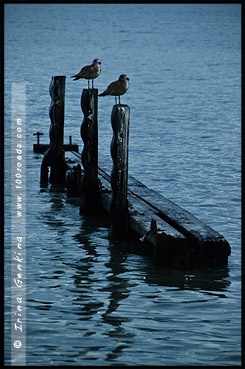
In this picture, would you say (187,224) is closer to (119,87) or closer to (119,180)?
(119,180)

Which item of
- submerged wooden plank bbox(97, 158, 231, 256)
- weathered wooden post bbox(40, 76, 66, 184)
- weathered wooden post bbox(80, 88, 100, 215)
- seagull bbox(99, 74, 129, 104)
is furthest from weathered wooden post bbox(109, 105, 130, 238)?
weathered wooden post bbox(40, 76, 66, 184)

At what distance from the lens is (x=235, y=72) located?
48.6 meters

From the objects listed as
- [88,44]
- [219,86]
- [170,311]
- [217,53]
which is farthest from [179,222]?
[88,44]

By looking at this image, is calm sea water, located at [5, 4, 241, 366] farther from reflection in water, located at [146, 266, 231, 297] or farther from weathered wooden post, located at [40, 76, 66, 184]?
weathered wooden post, located at [40, 76, 66, 184]

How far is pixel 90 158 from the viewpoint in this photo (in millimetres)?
14023

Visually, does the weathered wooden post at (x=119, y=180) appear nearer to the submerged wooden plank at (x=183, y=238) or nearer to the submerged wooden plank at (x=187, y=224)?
the submerged wooden plank at (x=183, y=238)

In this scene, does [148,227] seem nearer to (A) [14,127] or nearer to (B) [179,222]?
(B) [179,222]

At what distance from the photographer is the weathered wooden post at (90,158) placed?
45.7 feet

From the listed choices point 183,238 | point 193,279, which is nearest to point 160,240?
point 183,238

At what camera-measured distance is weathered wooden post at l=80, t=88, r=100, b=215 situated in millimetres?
13922

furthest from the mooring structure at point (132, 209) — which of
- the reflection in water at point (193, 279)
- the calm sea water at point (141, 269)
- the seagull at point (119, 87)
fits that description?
the seagull at point (119, 87)

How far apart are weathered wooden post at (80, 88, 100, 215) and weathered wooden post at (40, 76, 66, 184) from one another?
2.34m

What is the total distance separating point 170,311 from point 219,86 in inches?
1254

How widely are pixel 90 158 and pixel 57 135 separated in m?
2.83
